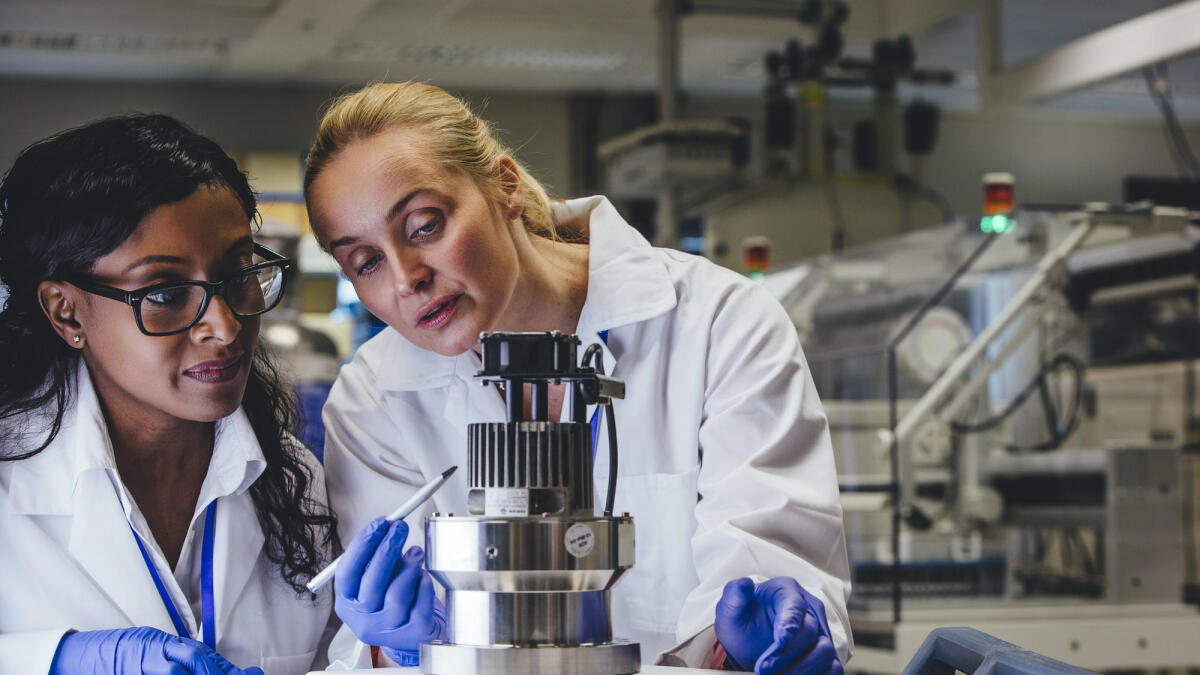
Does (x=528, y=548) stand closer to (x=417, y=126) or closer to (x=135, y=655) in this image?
(x=135, y=655)

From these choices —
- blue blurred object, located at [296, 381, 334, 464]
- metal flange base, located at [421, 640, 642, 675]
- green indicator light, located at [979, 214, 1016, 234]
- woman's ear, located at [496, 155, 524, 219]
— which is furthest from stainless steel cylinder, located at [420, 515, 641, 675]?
green indicator light, located at [979, 214, 1016, 234]

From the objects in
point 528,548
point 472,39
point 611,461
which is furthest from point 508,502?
point 472,39

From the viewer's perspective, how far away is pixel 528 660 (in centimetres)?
72

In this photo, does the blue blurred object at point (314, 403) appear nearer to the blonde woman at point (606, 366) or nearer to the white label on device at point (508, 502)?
the blonde woman at point (606, 366)

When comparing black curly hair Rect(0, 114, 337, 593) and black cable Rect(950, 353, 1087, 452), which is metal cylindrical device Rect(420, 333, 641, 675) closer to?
black curly hair Rect(0, 114, 337, 593)

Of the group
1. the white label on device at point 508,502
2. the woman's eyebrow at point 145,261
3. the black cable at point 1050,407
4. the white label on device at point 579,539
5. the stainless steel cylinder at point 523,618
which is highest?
the woman's eyebrow at point 145,261

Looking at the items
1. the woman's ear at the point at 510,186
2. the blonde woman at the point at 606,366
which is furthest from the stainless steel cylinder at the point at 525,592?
the woman's ear at the point at 510,186

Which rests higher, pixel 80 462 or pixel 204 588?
pixel 80 462

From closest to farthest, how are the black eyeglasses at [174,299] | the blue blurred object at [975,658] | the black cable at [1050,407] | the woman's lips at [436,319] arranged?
the blue blurred object at [975,658] → the black eyeglasses at [174,299] → the woman's lips at [436,319] → the black cable at [1050,407]

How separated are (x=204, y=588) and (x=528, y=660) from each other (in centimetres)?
56

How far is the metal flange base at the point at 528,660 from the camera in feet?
2.37

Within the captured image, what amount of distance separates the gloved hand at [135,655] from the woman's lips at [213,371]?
0.79 feet

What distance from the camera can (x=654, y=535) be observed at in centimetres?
128

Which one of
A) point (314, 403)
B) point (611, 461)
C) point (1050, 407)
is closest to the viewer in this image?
point (611, 461)
